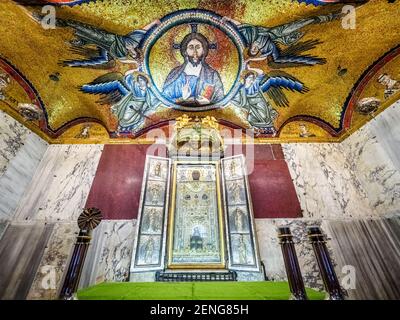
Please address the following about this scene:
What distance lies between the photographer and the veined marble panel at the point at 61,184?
17.8ft

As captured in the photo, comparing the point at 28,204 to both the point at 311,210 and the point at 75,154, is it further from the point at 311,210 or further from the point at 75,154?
the point at 311,210

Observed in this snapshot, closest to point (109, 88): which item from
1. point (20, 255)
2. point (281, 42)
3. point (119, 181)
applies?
point (119, 181)

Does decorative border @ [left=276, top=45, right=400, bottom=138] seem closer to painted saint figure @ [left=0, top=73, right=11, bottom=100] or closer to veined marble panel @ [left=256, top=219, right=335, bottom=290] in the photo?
veined marble panel @ [left=256, top=219, right=335, bottom=290]

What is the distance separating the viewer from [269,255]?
4.96m

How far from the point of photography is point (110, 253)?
4918 mm

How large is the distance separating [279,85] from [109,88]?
538 centimetres

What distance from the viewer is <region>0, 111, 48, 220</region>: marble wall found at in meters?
5.21

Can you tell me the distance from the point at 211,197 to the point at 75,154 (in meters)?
4.62

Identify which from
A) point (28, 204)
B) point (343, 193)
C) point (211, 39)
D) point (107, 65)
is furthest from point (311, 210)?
point (28, 204)

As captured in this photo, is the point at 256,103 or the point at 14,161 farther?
the point at 256,103

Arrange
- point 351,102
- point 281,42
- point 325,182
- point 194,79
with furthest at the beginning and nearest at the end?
1. point 194,79
2. point 351,102
3. point 325,182
4. point 281,42

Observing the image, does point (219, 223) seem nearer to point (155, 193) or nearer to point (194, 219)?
point (194, 219)
